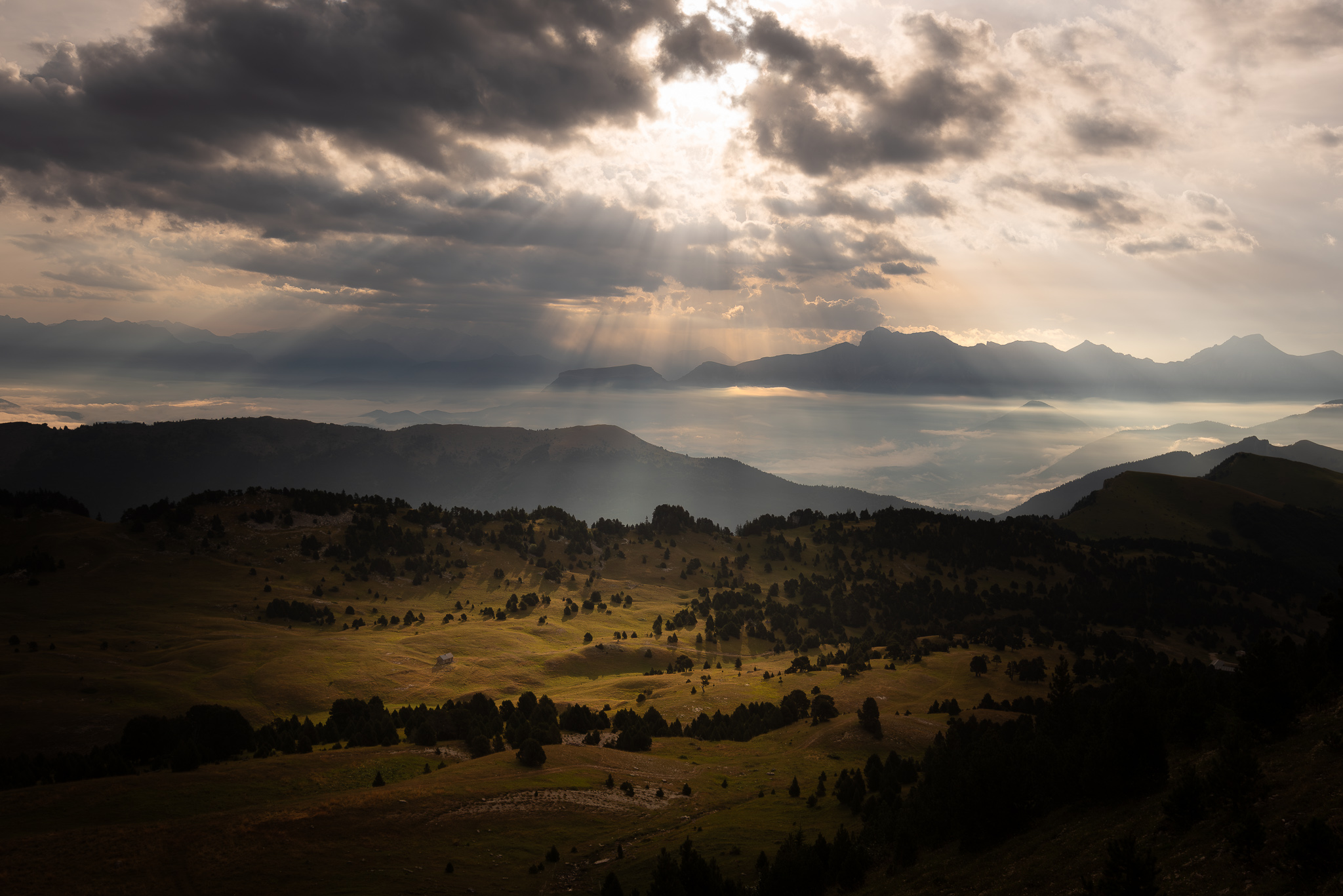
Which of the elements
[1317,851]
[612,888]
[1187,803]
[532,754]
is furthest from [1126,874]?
[532,754]

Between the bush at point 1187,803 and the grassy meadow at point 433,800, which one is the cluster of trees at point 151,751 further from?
the bush at point 1187,803

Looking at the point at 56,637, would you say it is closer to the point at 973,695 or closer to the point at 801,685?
the point at 801,685

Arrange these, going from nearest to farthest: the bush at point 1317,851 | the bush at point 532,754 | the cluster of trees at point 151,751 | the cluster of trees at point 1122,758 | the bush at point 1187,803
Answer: the bush at point 1317,851 < the bush at point 1187,803 < the cluster of trees at point 1122,758 < the cluster of trees at point 151,751 < the bush at point 532,754

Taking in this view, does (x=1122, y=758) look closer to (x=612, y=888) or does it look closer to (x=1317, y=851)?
(x=1317, y=851)

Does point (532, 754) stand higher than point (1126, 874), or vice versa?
point (1126, 874)

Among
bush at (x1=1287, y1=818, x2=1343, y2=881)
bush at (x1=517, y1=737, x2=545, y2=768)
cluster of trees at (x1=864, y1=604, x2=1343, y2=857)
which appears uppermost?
bush at (x1=1287, y1=818, x2=1343, y2=881)

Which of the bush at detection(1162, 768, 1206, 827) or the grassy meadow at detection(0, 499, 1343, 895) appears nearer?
the bush at detection(1162, 768, 1206, 827)

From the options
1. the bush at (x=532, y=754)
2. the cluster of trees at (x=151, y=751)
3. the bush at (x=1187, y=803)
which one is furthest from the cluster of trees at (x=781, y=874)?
the cluster of trees at (x=151, y=751)

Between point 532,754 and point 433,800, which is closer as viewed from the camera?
point 433,800

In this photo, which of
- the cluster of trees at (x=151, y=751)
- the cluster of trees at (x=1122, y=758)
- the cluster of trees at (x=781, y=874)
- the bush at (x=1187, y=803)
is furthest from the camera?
the cluster of trees at (x=151, y=751)

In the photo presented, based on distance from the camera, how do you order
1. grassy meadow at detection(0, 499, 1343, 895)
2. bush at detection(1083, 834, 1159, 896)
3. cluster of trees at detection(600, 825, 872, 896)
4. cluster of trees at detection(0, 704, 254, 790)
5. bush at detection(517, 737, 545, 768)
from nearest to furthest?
bush at detection(1083, 834, 1159, 896) → cluster of trees at detection(600, 825, 872, 896) → grassy meadow at detection(0, 499, 1343, 895) → cluster of trees at detection(0, 704, 254, 790) → bush at detection(517, 737, 545, 768)

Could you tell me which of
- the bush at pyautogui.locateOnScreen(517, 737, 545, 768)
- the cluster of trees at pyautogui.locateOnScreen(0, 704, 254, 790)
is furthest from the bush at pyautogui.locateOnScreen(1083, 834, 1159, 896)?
the cluster of trees at pyautogui.locateOnScreen(0, 704, 254, 790)

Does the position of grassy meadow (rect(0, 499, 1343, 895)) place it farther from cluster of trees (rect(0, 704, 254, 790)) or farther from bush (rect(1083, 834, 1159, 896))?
cluster of trees (rect(0, 704, 254, 790))

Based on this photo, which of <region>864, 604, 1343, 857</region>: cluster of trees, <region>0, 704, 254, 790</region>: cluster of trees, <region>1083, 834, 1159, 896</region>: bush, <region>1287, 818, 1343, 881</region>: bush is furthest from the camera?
<region>0, 704, 254, 790</region>: cluster of trees
